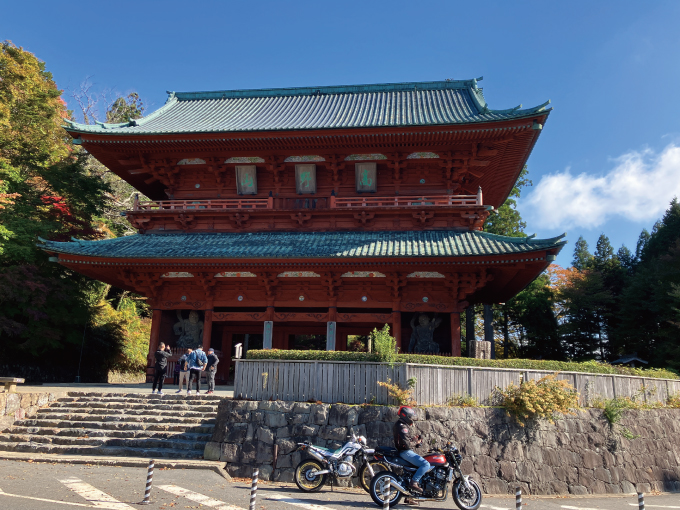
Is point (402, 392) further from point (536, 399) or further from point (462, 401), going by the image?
point (536, 399)

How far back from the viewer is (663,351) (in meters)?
28.4

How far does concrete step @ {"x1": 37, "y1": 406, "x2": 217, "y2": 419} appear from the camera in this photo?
14430mm

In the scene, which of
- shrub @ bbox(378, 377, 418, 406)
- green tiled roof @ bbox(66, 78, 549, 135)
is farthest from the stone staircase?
green tiled roof @ bbox(66, 78, 549, 135)

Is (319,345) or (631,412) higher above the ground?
(319,345)

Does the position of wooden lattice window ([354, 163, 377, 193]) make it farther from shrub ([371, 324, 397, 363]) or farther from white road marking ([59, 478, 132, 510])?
white road marking ([59, 478, 132, 510])

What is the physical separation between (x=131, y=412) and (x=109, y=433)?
111cm

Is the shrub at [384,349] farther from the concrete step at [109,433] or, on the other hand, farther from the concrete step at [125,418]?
the concrete step at [125,418]

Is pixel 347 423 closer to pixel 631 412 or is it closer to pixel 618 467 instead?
pixel 618 467

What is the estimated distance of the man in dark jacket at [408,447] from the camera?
9648 mm

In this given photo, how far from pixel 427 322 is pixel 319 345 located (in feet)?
35.7

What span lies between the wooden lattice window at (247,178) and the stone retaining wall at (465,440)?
40.4 ft

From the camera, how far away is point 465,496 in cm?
976

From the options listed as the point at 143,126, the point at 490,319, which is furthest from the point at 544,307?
the point at 143,126

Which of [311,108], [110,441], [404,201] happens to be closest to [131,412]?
[110,441]
